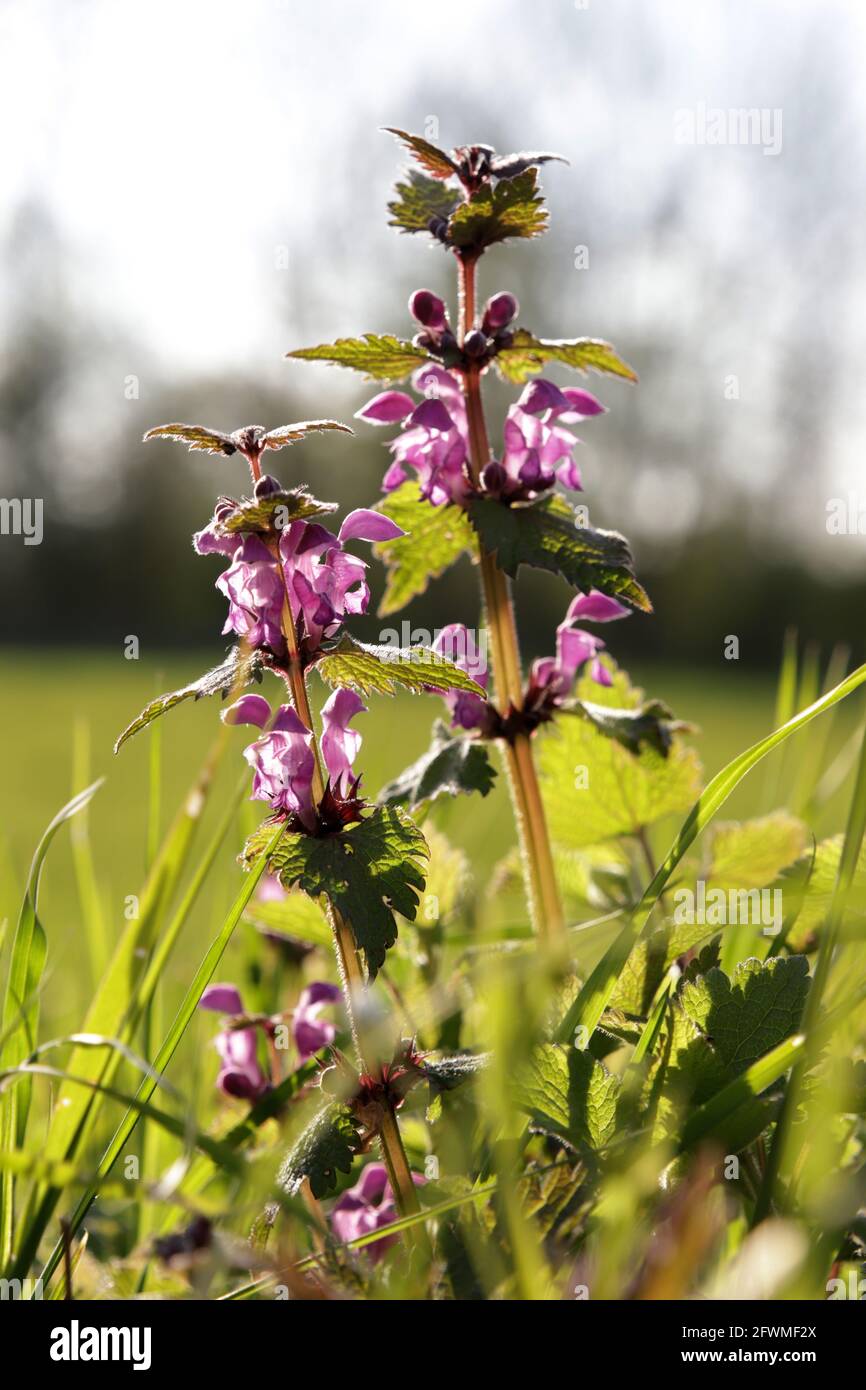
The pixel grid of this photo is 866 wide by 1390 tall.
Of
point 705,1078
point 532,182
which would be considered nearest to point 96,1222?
point 705,1078

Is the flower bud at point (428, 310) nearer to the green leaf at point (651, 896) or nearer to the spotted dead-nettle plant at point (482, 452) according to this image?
the spotted dead-nettle plant at point (482, 452)

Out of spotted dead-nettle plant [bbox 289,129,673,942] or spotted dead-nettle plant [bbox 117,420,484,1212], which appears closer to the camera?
spotted dead-nettle plant [bbox 117,420,484,1212]

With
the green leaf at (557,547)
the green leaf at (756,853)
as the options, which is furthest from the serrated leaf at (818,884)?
the green leaf at (557,547)

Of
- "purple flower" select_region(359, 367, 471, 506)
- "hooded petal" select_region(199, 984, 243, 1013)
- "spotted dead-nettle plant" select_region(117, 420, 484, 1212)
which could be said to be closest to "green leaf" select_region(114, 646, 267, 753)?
"spotted dead-nettle plant" select_region(117, 420, 484, 1212)

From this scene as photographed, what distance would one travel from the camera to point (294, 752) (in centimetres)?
51

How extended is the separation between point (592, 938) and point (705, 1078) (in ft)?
0.96

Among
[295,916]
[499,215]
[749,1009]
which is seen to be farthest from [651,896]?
[499,215]

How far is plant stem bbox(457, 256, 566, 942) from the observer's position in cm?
69

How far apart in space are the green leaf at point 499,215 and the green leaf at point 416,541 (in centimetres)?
15

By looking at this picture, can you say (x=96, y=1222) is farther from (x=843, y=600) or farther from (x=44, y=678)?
(x=843, y=600)

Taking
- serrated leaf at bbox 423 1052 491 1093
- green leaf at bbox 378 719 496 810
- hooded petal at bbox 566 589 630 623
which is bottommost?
serrated leaf at bbox 423 1052 491 1093

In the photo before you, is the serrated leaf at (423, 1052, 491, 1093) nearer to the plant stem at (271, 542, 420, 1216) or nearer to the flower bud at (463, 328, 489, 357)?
the plant stem at (271, 542, 420, 1216)

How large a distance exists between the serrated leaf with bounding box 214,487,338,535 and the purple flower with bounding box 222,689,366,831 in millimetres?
77

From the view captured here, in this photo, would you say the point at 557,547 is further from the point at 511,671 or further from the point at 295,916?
the point at 295,916
